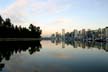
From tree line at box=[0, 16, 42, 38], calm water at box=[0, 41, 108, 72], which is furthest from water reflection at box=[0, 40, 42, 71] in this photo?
tree line at box=[0, 16, 42, 38]

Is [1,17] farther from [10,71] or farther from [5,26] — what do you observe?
[10,71]

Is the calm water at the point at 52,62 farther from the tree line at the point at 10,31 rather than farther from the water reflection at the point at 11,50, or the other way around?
the tree line at the point at 10,31

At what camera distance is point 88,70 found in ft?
65.4

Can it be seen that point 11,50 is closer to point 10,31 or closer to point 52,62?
point 52,62

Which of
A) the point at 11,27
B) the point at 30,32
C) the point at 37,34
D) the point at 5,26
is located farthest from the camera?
the point at 37,34

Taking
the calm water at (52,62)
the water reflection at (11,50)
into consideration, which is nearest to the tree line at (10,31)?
the water reflection at (11,50)

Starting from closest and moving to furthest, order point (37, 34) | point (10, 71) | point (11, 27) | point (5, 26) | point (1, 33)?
1. point (10, 71)
2. point (1, 33)
3. point (5, 26)
4. point (11, 27)
5. point (37, 34)

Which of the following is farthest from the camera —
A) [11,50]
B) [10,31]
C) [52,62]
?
[10,31]

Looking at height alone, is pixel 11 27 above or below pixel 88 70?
above

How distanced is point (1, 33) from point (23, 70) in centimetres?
10941

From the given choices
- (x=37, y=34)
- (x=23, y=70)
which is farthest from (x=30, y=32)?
(x=23, y=70)

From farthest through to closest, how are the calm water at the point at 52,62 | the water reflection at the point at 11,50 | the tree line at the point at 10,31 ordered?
the tree line at the point at 10,31
the water reflection at the point at 11,50
the calm water at the point at 52,62

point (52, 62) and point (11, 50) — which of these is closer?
point (52, 62)

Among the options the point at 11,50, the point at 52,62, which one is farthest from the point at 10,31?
the point at 52,62
